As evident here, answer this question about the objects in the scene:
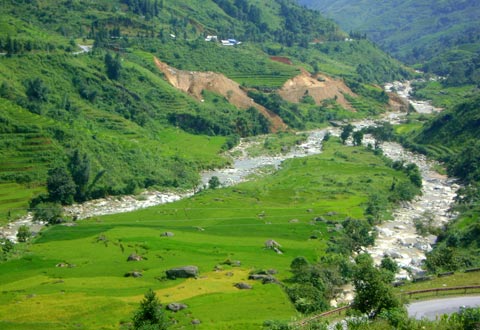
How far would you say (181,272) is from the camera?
48781 millimetres

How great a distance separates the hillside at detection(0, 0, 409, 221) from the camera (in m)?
77.6

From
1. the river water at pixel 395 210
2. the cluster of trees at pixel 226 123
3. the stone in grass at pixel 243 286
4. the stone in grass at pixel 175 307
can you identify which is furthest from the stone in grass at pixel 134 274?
the cluster of trees at pixel 226 123

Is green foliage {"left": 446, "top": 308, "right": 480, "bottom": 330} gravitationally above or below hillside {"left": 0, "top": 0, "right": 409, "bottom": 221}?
above

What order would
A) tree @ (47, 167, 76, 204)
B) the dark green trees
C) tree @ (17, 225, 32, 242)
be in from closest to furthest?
tree @ (17, 225, 32, 242), tree @ (47, 167, 76, 204), the dark green trees

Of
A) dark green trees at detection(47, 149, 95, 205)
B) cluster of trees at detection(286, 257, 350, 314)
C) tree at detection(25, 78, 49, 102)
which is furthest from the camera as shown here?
tree at detection(25, 78, 49, 102)

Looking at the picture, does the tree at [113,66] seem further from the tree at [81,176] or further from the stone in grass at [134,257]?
the stone in grass at [134,257]

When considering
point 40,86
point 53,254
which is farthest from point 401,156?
point 53,254

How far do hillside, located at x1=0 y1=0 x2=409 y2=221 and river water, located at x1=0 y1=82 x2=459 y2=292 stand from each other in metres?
2.58

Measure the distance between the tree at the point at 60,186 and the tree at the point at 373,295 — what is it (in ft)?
148

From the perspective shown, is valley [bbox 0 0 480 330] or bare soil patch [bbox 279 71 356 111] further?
bare soil patch [bbox 279 71 356 111]

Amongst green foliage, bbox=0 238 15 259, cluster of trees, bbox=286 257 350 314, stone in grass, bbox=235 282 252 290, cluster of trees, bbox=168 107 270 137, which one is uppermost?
cluster of trees, bbox=286 257 350 314

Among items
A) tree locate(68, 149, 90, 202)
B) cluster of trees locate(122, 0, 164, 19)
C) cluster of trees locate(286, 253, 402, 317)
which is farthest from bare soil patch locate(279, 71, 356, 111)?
cluster of trees locate(286, 253, 402, 317)

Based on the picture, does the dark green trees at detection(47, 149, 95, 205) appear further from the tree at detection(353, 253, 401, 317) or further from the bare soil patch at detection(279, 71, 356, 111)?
the bare soil patch at detection(279, 71, 356, 111)

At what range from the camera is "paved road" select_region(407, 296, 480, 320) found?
1331 inches
